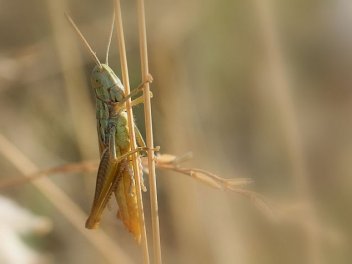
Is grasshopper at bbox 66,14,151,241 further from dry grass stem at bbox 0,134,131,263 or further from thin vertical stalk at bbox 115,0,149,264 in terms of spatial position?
dry grass stem at bbox 0,134,131,263

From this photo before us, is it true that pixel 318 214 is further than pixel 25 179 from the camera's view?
Yes

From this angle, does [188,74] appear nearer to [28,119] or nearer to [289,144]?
[289,144]

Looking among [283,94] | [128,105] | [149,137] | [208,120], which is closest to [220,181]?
[149,137]

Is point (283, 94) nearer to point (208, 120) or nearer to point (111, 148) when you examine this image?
point (208, 120)

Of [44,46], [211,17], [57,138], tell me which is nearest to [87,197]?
[57,138]

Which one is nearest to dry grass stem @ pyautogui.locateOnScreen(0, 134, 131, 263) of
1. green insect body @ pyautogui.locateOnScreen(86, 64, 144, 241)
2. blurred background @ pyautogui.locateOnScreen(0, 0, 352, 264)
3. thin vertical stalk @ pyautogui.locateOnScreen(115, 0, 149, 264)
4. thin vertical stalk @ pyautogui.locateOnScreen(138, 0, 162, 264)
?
blurred background @ pyautogui.locateOnScreen(0, 0, 352, 264)

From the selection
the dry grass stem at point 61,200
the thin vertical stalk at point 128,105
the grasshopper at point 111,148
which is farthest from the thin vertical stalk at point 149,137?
the dry grass stem at point 61,200
